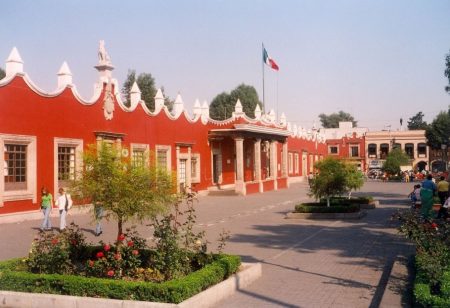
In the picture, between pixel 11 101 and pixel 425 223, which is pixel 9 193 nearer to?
pixel 11 101

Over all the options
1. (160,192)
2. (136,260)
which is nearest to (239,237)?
(160,192)

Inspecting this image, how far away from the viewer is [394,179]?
2212 inches

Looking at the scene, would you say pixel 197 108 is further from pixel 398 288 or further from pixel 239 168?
pixel 398 288

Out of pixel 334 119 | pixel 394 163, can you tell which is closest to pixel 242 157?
pixel 394 163

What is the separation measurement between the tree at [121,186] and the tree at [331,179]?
36.9 ft

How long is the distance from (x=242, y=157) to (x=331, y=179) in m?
13.8

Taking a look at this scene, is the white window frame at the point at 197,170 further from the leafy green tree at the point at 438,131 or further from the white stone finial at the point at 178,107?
the leafy green tree at the point at 438,131

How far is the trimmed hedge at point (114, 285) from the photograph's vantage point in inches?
270

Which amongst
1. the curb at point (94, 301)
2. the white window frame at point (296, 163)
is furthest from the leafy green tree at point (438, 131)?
the curb at point (94, 301)

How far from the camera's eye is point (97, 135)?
75.7 ft

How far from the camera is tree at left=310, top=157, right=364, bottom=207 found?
19.9m

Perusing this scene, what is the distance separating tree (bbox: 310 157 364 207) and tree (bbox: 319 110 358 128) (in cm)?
9267

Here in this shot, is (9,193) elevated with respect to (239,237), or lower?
elevated

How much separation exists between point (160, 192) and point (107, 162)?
3.67 feet
